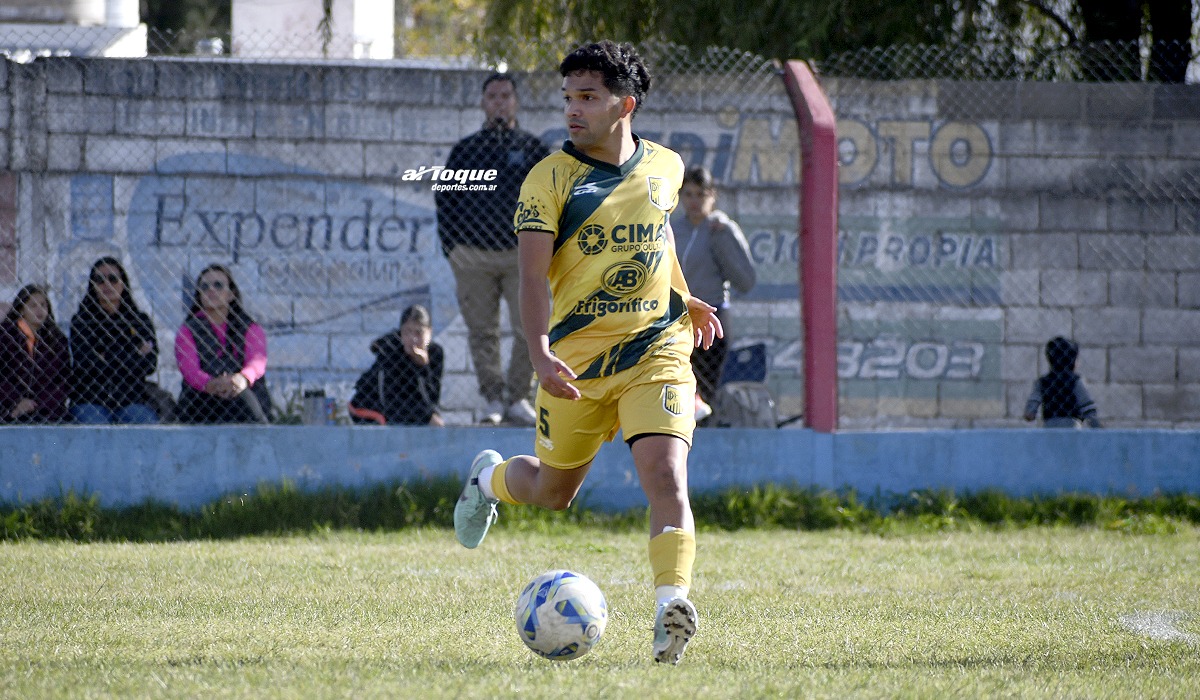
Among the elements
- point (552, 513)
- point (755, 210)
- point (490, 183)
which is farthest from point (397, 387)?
point (755, 210)

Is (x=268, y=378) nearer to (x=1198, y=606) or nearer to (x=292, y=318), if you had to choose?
(x=292, y=318)

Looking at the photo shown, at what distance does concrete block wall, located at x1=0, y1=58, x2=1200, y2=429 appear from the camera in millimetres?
8906

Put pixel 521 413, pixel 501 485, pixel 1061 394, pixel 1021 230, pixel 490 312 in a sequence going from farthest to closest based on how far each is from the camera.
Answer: pixel 1021 230 → pixel 1061 394 → pixel 490 312 → pixel 521 413 → pixel 501 485

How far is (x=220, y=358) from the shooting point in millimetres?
7945

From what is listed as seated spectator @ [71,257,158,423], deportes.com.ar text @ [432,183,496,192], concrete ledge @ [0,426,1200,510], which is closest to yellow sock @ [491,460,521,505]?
concrete ledge @ [0,426,1200,510]

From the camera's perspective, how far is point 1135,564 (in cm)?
672

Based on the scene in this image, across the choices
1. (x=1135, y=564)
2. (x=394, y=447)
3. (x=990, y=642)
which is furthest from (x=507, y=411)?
(x=990, y=642)

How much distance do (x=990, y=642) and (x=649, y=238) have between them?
5.98ft

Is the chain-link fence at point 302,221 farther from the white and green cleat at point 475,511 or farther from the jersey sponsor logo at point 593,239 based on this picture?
the jersey sponsor logo at point 593,239

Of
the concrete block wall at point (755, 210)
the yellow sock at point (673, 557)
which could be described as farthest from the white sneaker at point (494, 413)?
the yellow sock at point (673, 557)

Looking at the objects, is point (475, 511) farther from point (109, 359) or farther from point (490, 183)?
point (109, 359)

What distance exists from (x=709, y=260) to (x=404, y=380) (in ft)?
6.71

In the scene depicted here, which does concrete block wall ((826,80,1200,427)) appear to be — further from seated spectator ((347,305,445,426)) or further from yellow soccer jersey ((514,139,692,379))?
yellow soccer jersey ((514,139,692,379))

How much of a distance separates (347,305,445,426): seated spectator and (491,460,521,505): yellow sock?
9.74 feet
